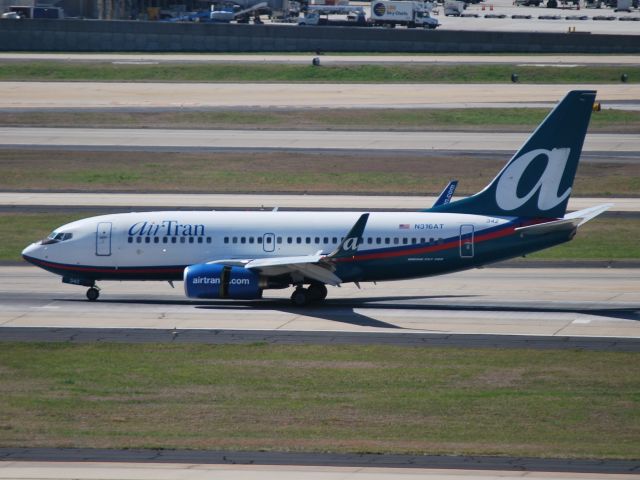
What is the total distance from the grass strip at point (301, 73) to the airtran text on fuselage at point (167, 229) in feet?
219

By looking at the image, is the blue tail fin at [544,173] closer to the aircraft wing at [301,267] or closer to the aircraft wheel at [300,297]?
the aircraft wing at [301,267]

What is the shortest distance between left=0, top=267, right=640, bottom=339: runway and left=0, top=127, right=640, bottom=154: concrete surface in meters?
31.5

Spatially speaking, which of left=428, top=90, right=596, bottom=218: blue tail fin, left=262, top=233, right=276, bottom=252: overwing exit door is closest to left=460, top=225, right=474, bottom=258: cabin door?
left=428, top=90, right=596, bottom=218: blue tail fin

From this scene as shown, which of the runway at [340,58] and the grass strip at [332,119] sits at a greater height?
the runway at [340,58]

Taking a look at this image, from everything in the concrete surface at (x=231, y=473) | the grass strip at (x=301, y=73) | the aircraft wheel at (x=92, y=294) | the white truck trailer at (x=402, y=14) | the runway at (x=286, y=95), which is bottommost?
the aircraft wheel at (x=92, y=294)

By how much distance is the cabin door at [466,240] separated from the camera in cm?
4631

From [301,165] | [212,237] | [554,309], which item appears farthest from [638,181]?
[212,237]

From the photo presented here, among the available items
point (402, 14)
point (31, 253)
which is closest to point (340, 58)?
point (402, 14)

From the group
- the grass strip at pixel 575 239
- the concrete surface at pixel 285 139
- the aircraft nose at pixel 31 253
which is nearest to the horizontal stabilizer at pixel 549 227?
the grass strip at pixel 575 239

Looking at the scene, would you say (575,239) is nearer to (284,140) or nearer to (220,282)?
(220,282)

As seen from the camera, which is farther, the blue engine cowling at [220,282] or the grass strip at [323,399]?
the blue engine cowling at [220,282]

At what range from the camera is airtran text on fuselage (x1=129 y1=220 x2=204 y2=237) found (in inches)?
1873

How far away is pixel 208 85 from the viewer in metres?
111

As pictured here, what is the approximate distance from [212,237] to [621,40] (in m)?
90.9
